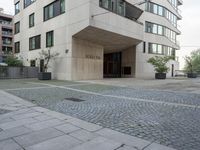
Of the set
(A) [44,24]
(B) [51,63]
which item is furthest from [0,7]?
(B) [51,63]

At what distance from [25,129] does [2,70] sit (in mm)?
18451

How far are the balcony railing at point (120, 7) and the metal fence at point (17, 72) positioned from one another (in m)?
11.5

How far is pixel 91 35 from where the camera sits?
18125mm

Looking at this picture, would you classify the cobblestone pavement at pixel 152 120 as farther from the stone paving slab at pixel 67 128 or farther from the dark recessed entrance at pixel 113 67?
the dark recessed entrance at pixel 113 67

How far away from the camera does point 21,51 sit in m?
28.4

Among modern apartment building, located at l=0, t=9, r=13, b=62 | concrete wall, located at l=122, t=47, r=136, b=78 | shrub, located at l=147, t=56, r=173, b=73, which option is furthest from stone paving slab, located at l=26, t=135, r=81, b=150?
modern apartment building, located at l=0, t=9, r=13, b=62

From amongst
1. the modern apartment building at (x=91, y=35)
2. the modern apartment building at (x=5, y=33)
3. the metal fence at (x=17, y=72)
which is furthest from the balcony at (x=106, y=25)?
the modern apartment building at (x=5, y=33)

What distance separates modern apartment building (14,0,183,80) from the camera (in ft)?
57.1

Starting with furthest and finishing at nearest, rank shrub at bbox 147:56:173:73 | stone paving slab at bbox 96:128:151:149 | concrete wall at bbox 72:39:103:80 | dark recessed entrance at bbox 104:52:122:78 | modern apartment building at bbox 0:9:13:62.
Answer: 1. modern apartment building at bbox 0:9:13:62
2. dark recessed entrance at bbox 104:52:122:78
3. shrub at bbox 147:56:173:73
4. concrete wall at bbox 72:39:103:80
5. stone paving slab at bbox 96:128:151:149

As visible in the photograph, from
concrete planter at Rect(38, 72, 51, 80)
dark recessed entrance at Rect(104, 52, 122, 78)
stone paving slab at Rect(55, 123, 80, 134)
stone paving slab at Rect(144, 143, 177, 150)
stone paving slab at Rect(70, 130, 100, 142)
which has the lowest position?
stone paving slab at Rect(144, 143, 177, 150)

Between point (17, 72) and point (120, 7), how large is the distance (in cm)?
1378

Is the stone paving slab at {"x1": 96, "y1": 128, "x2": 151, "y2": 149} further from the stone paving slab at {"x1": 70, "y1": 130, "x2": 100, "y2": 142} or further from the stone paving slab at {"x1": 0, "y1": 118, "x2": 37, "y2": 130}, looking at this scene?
the stone paving slab at {"x1": 0, "y1": 118, "x2": 37, "y2": 130}

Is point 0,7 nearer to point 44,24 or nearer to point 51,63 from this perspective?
point 44,24

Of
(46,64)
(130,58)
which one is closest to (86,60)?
(46,64)
